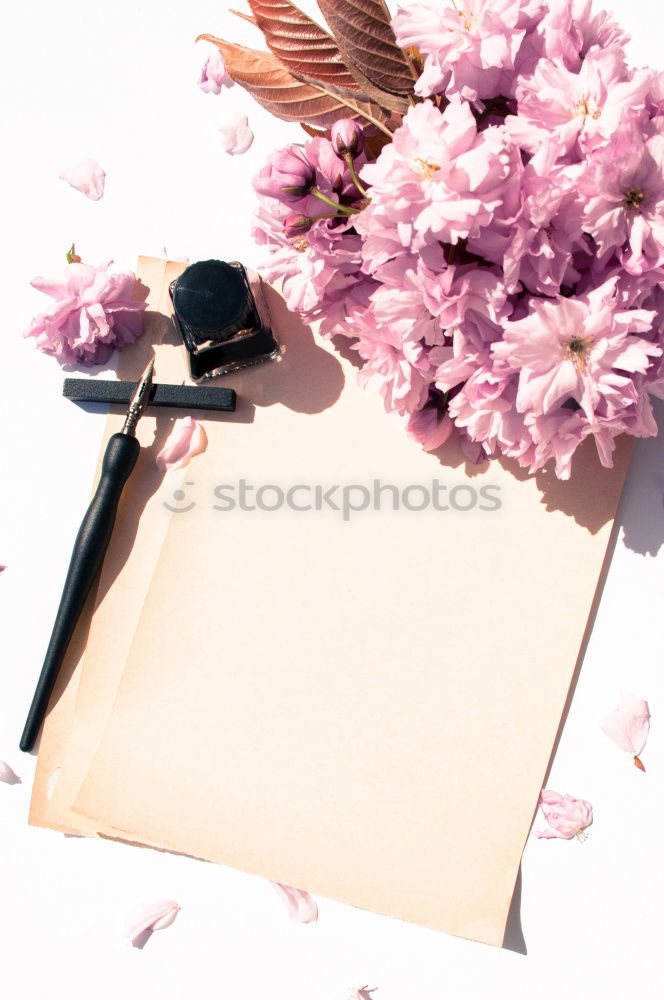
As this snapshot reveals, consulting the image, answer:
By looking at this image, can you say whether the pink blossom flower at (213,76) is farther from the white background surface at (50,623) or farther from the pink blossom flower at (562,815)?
the pink blossom flower at (562,815)

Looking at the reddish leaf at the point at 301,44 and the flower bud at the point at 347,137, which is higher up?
the reddish leaf at the point at 301,44

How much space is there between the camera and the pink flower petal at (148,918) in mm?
583

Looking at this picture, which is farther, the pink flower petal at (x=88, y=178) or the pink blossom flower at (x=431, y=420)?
the pink flower petal at (x=88, y=178)

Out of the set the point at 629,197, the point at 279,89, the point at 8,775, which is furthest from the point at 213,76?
the point at 8,775

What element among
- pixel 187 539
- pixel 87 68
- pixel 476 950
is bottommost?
pixel 476 950

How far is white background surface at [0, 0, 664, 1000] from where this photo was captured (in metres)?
0.56

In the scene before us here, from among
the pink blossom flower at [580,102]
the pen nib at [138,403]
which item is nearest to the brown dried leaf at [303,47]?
the pink blossom flower at [580,102]

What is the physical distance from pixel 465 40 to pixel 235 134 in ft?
0.99

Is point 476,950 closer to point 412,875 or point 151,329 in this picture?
point 412,875

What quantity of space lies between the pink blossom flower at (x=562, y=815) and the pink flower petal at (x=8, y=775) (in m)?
0.38

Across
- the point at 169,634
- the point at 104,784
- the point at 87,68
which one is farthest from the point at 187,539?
the point at 87,68

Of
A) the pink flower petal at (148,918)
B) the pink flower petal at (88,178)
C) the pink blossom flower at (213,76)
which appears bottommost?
the pink flower petal at (148,918)

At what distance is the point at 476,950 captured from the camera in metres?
0.56

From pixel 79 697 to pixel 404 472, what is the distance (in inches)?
11.3
